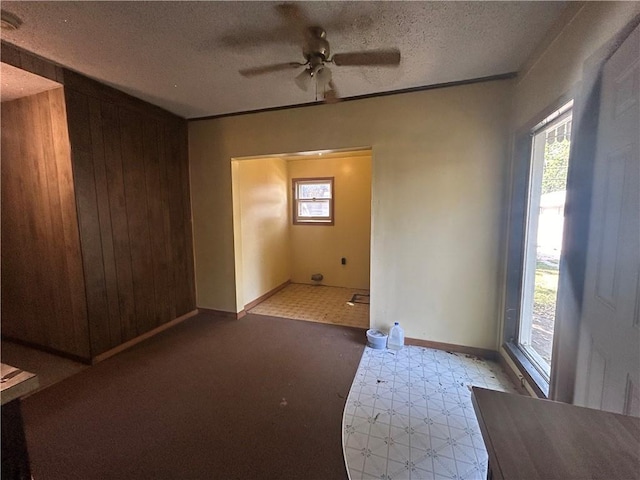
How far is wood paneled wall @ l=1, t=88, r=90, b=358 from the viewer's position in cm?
228

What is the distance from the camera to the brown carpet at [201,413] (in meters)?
1.45

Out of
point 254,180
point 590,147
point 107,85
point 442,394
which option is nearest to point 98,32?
point 107,85

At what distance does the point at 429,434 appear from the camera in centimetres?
164

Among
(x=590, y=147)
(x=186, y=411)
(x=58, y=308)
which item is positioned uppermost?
(x=590, y=147)

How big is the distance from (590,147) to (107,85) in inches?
137

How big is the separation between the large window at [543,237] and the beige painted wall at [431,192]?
0.26 metres

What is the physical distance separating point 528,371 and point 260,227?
3408mm

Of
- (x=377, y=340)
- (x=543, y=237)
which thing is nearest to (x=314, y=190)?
(x=377, y=340)

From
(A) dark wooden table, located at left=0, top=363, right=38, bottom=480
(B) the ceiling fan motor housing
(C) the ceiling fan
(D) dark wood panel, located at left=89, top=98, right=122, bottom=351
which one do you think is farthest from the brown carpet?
(B) the ceiling fan motor housing

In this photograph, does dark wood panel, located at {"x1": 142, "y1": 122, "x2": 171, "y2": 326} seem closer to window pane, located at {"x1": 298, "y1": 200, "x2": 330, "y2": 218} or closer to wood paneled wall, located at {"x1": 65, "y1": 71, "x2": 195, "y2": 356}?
wood paneled wall, located at {"x1": 65, "y1": 71, "x2": 195, "y2": 356}

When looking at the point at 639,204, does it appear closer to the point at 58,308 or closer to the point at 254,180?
the point at 254,180

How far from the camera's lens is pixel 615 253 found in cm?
105

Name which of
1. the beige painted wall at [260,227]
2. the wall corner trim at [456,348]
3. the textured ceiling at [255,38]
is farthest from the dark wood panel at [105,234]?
the wall corner trim at [456,348]

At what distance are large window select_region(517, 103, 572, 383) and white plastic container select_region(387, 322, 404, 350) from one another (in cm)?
97
